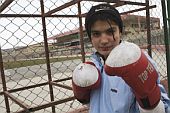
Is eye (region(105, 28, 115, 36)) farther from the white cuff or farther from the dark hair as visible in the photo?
the white cuff

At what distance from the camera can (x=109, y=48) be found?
96 cm

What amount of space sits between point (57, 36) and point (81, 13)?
0.93ft

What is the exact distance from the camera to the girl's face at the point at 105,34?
94 cm

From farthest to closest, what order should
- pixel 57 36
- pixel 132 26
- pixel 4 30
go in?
pixel 132 26 → pixel 57 36 → pixel 4 30

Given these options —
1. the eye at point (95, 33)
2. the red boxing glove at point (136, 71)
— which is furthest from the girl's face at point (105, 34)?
the red boxing glove at point (136, 71)

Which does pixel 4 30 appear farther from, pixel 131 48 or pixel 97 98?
pixel 131 48

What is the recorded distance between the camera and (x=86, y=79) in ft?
3.06

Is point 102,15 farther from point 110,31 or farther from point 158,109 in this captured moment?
point 158,109

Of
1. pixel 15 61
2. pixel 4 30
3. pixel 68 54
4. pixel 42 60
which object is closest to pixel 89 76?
pixel 4 30

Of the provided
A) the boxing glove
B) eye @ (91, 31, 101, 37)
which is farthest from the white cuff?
eye @ (91, 31, 101, 37)

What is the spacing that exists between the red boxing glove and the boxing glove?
18 cm

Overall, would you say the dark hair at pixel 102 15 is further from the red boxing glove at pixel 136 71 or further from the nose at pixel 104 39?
the red boxing glove at pixel 136 71

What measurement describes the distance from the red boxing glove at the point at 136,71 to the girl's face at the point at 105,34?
19 centimetres

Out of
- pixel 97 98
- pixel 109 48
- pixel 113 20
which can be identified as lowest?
pixel 97 98
